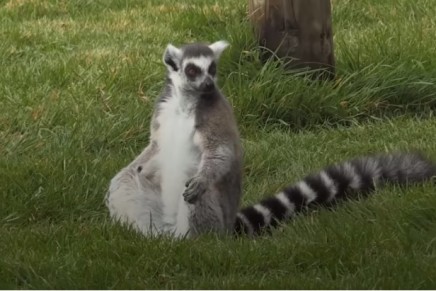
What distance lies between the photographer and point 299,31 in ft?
21.9

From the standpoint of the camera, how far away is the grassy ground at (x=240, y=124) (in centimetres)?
384

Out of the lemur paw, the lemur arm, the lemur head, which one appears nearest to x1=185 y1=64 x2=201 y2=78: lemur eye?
the lemur head

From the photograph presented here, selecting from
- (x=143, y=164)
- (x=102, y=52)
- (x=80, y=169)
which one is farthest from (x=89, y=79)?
(x=143, y=164)

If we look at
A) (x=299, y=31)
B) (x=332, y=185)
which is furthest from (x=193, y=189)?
(x=299, y=31)

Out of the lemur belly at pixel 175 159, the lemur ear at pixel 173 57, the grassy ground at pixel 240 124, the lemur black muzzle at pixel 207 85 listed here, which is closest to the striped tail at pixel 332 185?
the grassy ground at pixel 240 124

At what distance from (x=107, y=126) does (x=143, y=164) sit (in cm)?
147

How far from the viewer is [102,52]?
7.62m

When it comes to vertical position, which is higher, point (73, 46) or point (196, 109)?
point (196, 109)

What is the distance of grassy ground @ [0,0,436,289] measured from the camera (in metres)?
3.84

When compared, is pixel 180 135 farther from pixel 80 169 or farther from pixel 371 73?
pixel 371 73

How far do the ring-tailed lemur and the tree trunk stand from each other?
Answer: 6.35ft

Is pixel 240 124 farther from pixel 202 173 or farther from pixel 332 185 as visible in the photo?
pixel 202 173

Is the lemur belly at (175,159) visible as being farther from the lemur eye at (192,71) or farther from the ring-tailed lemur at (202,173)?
the lemur eye at (192,71)

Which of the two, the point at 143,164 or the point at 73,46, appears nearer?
the point at 143,164
